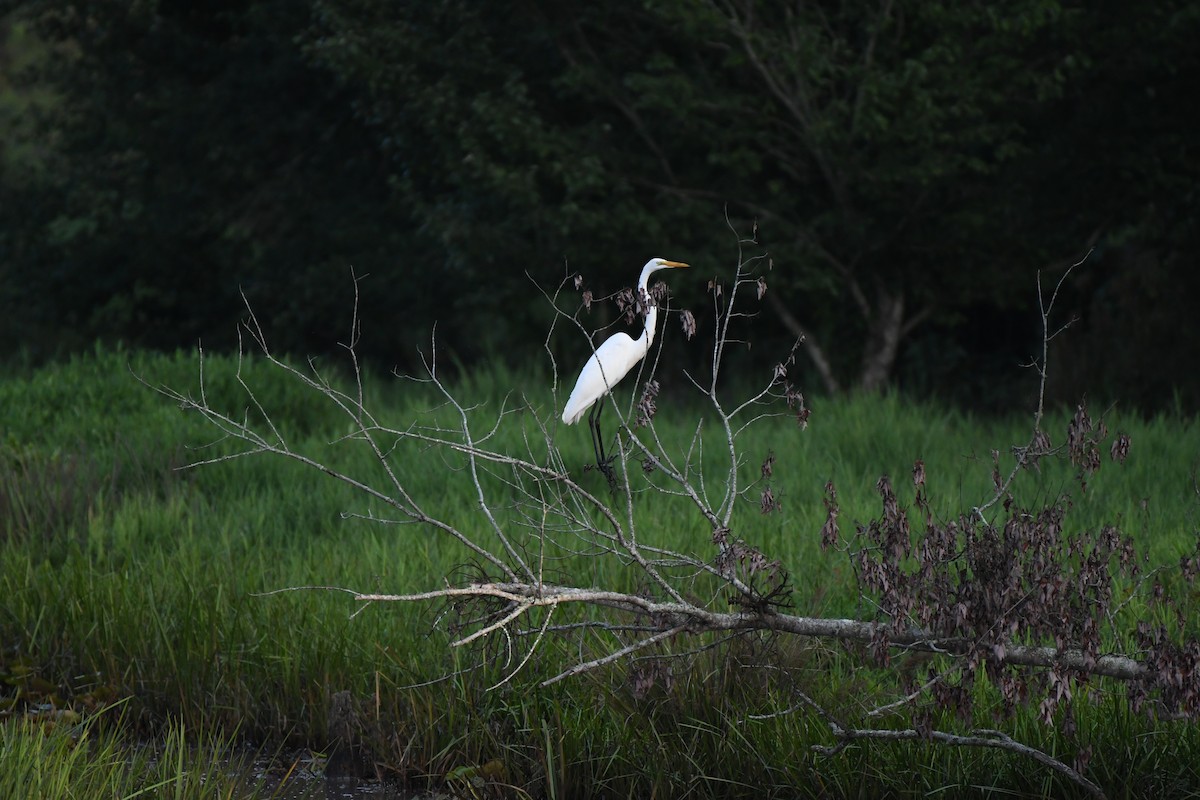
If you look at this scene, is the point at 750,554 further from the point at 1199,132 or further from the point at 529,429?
the point at 1199,132

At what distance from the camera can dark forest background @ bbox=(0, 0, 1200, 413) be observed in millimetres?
11727

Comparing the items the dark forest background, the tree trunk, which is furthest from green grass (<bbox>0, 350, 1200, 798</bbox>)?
the tree trunk

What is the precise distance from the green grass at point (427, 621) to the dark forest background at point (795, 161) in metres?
2.67

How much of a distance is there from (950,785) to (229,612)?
127 inches

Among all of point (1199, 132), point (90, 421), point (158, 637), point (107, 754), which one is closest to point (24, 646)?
point (158, 637)

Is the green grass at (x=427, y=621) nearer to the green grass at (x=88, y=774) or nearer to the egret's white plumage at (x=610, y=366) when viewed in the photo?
the green grass at (x=88, y=774)

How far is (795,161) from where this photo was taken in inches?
498

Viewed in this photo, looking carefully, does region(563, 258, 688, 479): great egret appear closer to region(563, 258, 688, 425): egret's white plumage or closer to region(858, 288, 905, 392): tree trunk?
region(563, 258, 688, 425): egret's white plumage

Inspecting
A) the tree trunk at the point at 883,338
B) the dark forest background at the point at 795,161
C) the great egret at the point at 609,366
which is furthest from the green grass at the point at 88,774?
the tree trunk at the point at 883,338

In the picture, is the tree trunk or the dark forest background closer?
the dark forest background

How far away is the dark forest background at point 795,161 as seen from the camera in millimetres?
11727

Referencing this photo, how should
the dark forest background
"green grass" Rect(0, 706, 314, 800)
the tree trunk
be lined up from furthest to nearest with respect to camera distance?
the tree trunk
the dark forest background
"green grass" Rect(0, 706, 314, 800)

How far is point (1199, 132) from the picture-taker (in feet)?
38.7

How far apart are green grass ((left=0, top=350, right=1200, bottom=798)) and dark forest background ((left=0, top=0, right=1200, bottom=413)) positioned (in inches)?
105
